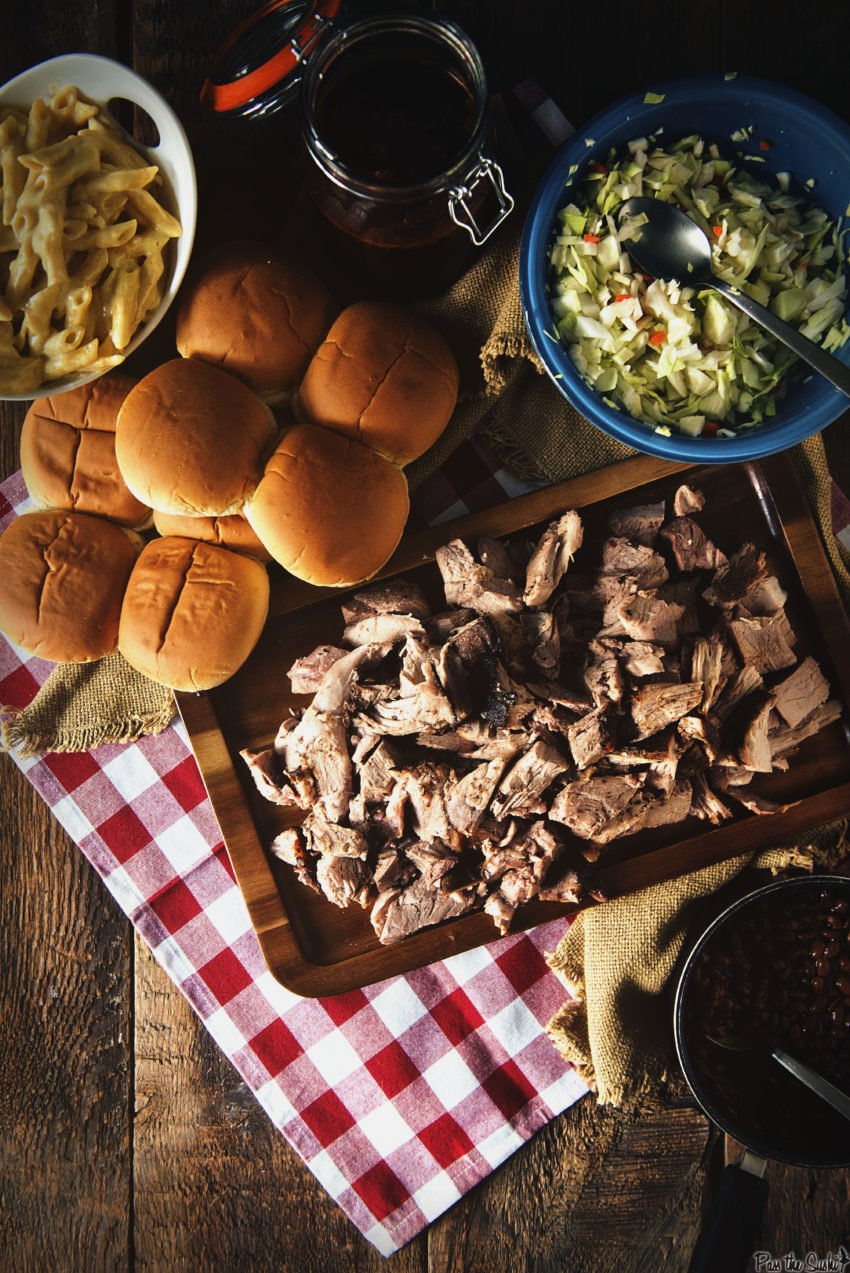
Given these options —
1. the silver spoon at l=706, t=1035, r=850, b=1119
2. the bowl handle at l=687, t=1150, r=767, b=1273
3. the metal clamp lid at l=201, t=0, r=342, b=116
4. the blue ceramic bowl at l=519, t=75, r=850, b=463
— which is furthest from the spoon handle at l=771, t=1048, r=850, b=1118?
the metal clamp lid at l=201, t=0, r=342, b=116

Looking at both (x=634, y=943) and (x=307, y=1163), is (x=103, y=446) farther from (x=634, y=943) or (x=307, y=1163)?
(x=307, y=1163)

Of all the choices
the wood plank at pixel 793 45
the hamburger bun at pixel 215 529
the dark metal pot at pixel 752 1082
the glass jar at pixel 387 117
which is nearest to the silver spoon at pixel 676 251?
the glass jar at pixel 387 117

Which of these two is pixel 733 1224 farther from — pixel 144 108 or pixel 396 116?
pixel 144 108

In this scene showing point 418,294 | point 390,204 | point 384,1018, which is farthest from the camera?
point 384,1018

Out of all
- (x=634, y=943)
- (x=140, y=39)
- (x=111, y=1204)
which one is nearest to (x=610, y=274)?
(x=140, y=39)

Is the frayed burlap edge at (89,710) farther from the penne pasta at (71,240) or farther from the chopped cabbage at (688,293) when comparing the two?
the chopped cabbage at (688,293)

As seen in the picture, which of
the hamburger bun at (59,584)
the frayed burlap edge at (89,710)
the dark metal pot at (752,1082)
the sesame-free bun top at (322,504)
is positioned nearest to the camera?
the sesame-free bun top at (322,504)

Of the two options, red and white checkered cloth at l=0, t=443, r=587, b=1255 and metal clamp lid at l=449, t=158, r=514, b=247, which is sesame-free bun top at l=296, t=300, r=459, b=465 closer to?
metal clamp lid at l=449, t=158, r=514, b=247
